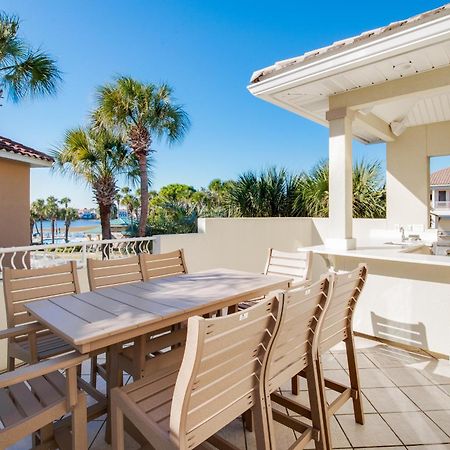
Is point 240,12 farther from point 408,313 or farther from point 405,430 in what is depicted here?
point 405,430

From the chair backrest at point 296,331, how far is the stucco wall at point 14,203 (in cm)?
696

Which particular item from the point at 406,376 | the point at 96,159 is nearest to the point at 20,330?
the point at 406,376

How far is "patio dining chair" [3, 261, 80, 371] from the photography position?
7.35 ft

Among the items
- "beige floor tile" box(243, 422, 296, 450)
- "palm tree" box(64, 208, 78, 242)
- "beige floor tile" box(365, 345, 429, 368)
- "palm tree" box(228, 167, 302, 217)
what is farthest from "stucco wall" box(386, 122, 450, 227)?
"palm tree" box(64, 208, 78, 242)

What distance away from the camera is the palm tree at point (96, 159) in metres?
8.99

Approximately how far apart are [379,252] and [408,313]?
0.71 metres

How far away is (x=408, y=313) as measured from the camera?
3.53 metres

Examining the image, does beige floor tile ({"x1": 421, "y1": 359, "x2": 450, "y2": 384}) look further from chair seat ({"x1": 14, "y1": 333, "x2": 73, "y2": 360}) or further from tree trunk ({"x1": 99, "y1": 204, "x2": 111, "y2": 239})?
tree trunk ({"x1": 99, "y1": 204, "x2": 111, "y2": 239})

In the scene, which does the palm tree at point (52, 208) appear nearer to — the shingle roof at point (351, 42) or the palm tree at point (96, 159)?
→ the palm tree at point (96, 159)

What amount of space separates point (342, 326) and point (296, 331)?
0.76 m

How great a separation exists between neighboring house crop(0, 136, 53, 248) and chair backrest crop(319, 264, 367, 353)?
6.83 m

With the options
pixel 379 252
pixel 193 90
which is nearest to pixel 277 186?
pixel 379 252

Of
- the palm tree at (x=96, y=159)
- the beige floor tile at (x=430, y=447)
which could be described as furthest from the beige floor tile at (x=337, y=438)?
the palm tree at (x=96, y=159)

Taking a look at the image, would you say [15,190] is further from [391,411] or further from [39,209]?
[39,209]
